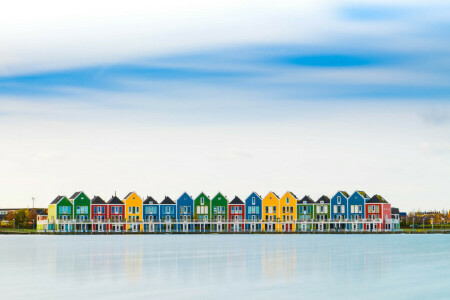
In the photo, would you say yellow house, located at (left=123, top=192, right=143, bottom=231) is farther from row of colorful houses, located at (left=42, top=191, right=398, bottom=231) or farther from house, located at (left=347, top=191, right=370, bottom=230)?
house, located at (left=347, top=191, right=370, bottom=230)

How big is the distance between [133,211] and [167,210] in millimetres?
5823

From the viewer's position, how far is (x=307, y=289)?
36.5m

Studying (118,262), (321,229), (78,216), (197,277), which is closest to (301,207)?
(321,229)

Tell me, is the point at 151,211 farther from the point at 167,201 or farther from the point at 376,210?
the point at 376,210

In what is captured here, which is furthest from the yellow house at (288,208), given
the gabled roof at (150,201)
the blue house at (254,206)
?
the gabled roof at (150,201)

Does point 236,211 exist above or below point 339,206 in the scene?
below

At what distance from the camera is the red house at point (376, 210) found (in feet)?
426

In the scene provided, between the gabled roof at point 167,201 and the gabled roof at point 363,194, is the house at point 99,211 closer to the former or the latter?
the gabled roof at point 167,201

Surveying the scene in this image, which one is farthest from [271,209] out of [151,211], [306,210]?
[151,211]

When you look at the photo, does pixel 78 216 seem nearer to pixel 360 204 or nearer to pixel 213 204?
pixel 213 204

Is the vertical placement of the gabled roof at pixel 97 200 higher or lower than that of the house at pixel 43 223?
higher

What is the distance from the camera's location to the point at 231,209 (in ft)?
441

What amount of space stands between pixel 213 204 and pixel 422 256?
76.6m

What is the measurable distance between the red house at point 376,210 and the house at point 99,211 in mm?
43576
